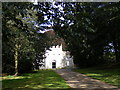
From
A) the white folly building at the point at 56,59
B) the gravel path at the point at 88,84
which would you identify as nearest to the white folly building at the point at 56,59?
the white folly building at the point at 56,59

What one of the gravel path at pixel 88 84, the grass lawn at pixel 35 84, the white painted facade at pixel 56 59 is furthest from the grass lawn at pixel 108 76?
the white painted facade at pixel 56 59

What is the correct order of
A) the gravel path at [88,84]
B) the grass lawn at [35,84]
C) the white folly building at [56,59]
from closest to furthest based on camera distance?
the gravel path at [88,84] → the grass lawn at [35,84] → the white folly building at [56,59]

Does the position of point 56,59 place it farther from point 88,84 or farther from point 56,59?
point 88,84

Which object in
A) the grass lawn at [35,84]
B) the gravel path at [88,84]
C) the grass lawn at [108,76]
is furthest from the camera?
the grass lawn at [108,76]

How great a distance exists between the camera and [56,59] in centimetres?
2895

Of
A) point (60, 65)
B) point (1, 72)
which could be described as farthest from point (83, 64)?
point (1, 72)

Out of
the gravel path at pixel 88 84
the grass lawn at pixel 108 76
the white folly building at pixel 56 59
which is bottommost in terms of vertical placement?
the grass lawn at pixel 108 76

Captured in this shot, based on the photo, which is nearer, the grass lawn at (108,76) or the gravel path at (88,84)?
the gravel path at (88,84)

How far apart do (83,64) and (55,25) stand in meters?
20.8

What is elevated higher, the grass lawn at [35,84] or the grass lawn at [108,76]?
the grass lawn at [35,84]

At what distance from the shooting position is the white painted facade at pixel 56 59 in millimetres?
28219

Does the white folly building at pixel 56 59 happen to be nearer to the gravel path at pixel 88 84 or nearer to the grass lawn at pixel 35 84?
the grass lawn at pixel 35 84

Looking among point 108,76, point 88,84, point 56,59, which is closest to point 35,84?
point 88,84

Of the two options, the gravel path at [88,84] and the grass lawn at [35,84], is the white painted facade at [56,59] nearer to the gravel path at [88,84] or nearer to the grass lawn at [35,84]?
the grass lawn at [35,84]
